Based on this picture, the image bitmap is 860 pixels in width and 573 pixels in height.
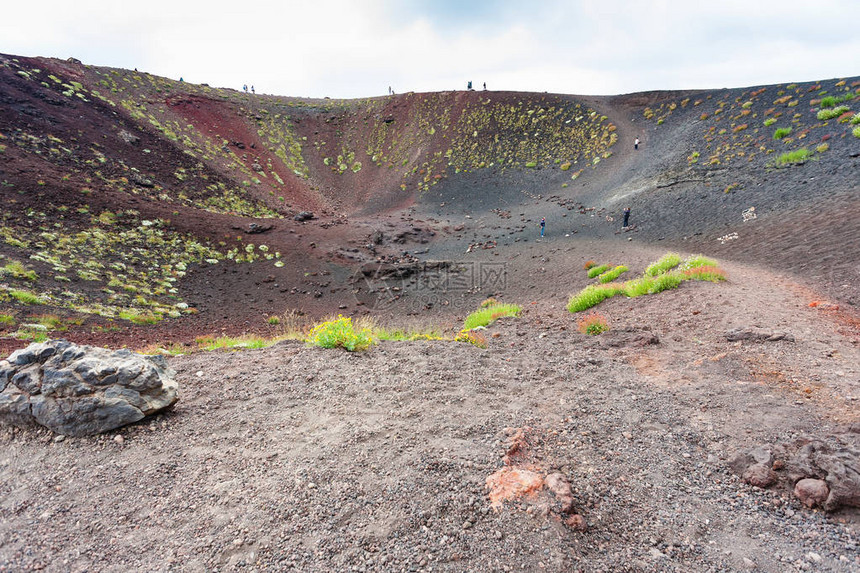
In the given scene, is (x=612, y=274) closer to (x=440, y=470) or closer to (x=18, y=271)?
(x=440, y=470)

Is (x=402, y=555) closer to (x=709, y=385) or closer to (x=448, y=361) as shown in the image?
(x=448, y=361)

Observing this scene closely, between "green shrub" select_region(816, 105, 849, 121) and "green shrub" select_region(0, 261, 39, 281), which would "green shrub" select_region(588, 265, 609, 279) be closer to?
"green shrub" select_region(816, 105, 849, 121)

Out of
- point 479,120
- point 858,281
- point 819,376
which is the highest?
point 479,120

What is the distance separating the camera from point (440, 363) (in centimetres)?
627

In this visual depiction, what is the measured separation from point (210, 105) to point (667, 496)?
4797 cm

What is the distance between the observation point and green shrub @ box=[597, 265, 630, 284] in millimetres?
13555

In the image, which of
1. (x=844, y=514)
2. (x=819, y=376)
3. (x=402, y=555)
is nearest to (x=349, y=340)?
(x=402, y=555)

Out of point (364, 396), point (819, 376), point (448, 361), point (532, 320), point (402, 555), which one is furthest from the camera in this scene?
point (532, 320)

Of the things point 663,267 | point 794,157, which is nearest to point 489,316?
point 663,267

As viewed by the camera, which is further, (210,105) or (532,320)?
(210,105)

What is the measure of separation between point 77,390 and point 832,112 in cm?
3288

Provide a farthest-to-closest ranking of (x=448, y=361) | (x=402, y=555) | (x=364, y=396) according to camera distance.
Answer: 1. (x=448, y=361)
2. (x=364, y=396)
3. (x=402, y=555)

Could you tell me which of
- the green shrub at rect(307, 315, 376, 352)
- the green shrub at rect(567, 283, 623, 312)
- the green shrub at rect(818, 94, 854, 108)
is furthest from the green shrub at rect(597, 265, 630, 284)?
the green shrub at rect(818, 94, 854, 108)

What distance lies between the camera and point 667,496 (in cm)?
296
